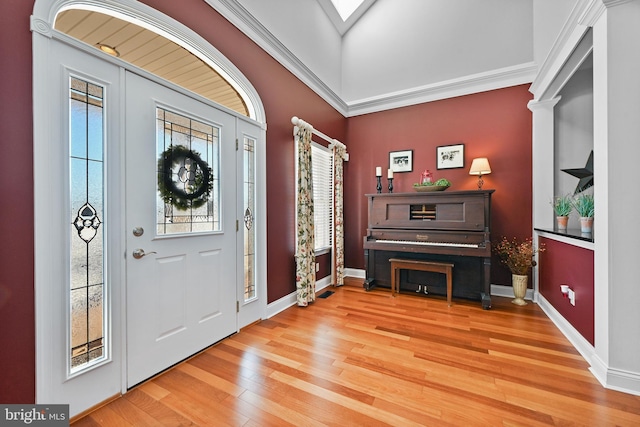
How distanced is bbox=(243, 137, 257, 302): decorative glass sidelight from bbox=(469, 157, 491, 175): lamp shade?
2928 millimetres

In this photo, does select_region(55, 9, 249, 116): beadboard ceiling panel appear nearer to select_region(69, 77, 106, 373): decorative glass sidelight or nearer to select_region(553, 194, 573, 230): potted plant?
select_region(69, 77, 106, 373): decorative glass sidelight

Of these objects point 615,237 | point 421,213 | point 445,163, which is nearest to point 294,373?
point 615,237

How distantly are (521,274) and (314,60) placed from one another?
4052 mm

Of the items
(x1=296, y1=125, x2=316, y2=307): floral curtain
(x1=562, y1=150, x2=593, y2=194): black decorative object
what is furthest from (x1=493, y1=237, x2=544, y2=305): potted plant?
(x1=296, y1=125, x2=316, y2=307): floral curtain

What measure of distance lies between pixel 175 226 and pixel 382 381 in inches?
75.5

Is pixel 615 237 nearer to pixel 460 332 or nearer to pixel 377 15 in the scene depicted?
pixel 460 332

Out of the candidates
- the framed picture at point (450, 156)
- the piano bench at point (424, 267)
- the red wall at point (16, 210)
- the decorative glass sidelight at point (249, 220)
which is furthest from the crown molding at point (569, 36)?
the red wall at point (16, 210)

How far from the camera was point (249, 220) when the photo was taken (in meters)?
2.90

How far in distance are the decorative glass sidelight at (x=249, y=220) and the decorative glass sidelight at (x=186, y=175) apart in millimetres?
391

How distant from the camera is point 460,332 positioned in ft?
8.73

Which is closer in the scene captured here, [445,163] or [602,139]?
Answer: [602,139]

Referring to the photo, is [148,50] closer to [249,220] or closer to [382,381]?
[249,220]

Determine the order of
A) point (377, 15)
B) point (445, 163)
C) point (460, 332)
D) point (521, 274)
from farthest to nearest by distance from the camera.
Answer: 1. point (377, 15)
2. point (445, 163)
3. point (521, 274)
4. point (460, 332)

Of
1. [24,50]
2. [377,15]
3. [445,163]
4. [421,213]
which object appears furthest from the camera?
[377,15]
